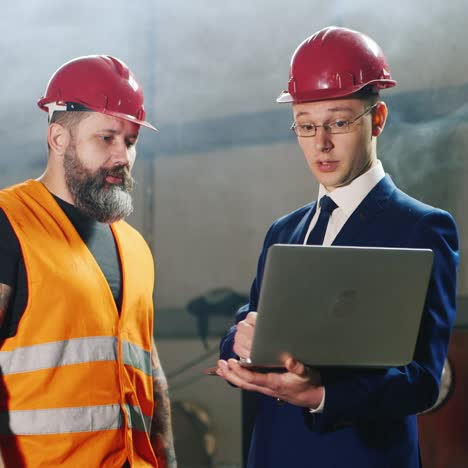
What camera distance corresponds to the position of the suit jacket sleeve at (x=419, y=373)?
1.58 m

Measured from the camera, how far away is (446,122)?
13.5 ft

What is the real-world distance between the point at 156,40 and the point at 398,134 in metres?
1.91

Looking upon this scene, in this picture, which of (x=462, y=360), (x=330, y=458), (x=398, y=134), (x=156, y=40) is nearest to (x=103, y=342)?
(x=330, y=458)

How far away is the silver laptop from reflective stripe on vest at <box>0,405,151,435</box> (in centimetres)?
71

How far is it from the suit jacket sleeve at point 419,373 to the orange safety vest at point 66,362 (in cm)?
70

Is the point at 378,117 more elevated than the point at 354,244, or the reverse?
the point at 378,117

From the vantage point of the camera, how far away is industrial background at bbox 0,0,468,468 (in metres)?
4.86

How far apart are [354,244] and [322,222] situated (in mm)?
147

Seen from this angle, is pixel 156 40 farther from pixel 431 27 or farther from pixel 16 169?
pixel 431 27

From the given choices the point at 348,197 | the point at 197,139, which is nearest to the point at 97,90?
the point at 348,197

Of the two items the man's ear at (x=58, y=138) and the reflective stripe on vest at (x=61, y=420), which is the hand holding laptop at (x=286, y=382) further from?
the man's ear at (x=58, y=138)

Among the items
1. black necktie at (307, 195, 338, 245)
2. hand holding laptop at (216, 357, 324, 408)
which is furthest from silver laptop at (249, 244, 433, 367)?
black necktie at (307, 195, 338, 245)

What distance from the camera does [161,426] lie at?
2350mm

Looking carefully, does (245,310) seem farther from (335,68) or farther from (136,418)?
(335,68)
